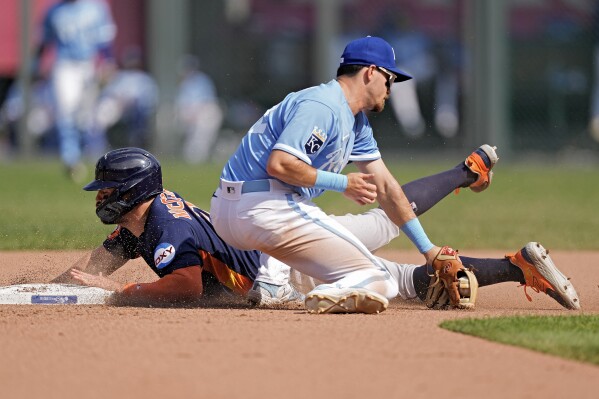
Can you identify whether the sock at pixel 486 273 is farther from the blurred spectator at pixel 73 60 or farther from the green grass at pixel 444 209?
the blurred spectator at pixel 73 60

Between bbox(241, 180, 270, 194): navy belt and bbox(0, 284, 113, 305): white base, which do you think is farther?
bbox(0, 284, 113, 305): white base

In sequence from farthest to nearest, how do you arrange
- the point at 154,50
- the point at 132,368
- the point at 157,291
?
1. the point at 154,50
2. the point at 157,291
3. the point at 132,368

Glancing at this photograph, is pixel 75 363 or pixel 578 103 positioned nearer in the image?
pixel 75 363

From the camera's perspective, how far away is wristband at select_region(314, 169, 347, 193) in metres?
5.26

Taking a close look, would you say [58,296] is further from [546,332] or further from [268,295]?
[546,332]

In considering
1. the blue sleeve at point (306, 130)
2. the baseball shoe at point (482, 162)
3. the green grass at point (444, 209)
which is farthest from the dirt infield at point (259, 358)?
the green grass at point (444, 209)

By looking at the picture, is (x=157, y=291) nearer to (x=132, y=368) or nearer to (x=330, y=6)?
(x=132, y=368)

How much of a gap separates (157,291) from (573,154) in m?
16.7

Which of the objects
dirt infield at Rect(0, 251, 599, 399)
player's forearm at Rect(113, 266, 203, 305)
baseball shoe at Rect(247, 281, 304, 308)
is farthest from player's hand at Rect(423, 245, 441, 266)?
player's forearm at Rect(113, 266, 203, 305)

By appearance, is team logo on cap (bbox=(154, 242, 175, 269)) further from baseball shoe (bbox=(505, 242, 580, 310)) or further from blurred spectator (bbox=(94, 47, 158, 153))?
blurred spectator (bbox=(94, 47, 158, 153))

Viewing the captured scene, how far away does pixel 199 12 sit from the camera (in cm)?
2106

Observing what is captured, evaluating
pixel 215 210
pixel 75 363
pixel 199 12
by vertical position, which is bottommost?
pixel 75 363

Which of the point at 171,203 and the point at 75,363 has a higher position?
the point at 171,203

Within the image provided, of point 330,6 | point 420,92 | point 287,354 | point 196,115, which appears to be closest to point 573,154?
point 420,92
